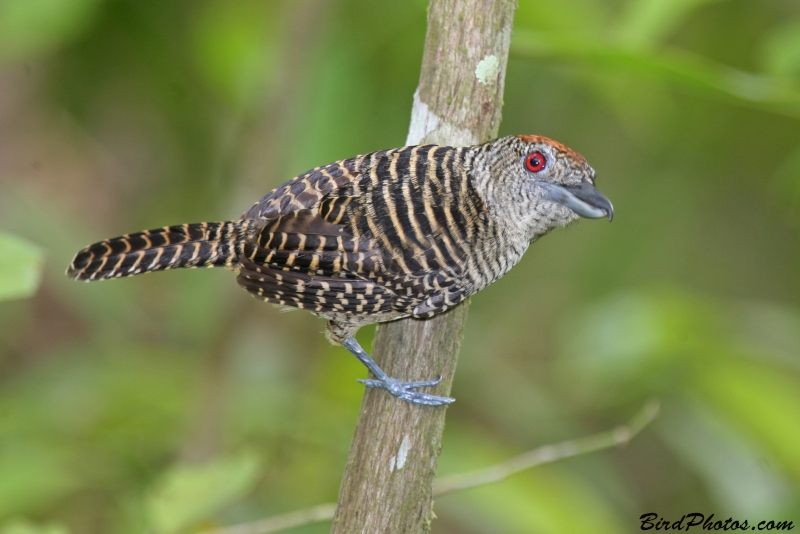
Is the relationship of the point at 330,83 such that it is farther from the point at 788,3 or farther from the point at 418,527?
the point at 788,3

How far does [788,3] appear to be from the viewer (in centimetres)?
472

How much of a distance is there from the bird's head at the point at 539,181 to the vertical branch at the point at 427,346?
0.14 metres

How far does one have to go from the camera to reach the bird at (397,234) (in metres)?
2.59

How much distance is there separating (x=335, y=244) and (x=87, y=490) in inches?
105

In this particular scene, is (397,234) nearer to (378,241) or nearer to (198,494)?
(378,241)

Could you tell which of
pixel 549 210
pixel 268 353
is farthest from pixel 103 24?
pixel 549 210

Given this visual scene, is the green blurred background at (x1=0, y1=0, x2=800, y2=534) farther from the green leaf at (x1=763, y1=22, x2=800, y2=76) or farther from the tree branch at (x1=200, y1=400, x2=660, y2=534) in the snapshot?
the tree branch at (x1=200, y1=400, x2=660, y2=534)

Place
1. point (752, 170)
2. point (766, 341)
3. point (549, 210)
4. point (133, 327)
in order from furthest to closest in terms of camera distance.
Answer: point (752, 170) < point (133, 327) < point (766, 341) < point (549, 210)

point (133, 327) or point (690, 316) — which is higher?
point (690, 316)

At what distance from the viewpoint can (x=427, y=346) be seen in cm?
252

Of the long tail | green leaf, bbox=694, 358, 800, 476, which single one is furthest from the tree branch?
the long tail

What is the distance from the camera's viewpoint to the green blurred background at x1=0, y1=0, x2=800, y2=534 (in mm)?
3398

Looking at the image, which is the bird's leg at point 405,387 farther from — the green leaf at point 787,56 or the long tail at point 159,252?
the green leaf at point 787,56

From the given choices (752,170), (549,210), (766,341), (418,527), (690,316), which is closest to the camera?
(418,527)
